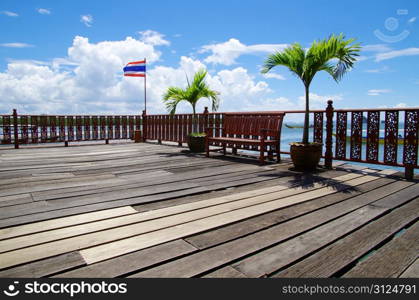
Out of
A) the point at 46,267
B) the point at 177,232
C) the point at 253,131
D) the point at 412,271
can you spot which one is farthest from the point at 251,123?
the point at 46,267

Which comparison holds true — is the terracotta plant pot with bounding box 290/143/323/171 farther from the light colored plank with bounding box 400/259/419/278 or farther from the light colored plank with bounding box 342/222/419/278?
the light colored plank with bounding box 400/259/419/278

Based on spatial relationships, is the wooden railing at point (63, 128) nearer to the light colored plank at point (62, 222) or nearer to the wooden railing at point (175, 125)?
the wooden railing at point (175, 125)

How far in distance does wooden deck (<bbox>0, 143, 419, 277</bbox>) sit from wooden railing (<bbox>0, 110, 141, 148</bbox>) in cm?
552

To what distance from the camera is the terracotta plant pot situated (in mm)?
4961

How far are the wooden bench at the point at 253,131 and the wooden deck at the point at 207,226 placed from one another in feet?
5.19

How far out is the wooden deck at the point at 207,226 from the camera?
1720 millimetres

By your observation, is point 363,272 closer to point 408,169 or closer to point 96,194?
point 96,194

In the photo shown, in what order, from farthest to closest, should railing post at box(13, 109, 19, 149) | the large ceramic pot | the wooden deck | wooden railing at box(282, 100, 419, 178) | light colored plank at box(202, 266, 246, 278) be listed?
railing post at box(13, 109, 19, 149)
the large ceramic pot
wooden railing at box(282, 100, 419, 178)
the wooden deck
light colored plank at box(202, 266, 246, 278)

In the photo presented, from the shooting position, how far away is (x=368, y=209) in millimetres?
2859

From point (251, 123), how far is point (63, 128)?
21.5 feet

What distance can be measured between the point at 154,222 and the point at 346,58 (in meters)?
4.32

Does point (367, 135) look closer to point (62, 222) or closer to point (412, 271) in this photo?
point (412, 271)

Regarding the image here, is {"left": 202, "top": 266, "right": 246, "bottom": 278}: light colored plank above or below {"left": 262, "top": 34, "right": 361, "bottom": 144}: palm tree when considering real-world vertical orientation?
below

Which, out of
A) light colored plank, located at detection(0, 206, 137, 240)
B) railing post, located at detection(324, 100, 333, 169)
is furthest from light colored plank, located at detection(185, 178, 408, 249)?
railing post, located at detection(324, 100, 333, 169)
